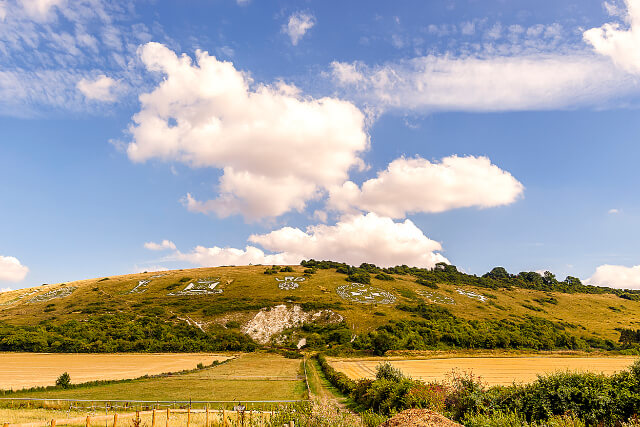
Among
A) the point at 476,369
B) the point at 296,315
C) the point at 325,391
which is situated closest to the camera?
the point at 325,391

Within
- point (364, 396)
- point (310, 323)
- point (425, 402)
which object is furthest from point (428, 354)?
point (425, 402)

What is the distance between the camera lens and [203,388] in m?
46.1

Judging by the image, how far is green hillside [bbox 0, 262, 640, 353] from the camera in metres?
106

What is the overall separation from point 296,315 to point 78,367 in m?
69.8

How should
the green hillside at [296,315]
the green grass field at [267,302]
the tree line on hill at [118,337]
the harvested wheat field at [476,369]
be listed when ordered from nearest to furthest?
the harvested wheat field at [476,369], the tree line on hill at [118,337], the green hillside at [296,315], the green grass field at [267,302]

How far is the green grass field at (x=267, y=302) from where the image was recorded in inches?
5017

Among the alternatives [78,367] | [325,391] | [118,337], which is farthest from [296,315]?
[325,391]

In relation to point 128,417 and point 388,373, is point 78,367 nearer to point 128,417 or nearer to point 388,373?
point 128,417

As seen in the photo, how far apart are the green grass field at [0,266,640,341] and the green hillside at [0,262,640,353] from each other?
51 cm

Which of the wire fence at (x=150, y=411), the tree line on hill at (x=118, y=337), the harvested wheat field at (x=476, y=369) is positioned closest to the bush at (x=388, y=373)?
the wire fence at (x=150, y=411)

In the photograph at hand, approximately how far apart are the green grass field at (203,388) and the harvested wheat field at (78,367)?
742cm

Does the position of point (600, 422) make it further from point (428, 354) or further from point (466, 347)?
point (466, 347)

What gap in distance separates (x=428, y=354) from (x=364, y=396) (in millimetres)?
67014

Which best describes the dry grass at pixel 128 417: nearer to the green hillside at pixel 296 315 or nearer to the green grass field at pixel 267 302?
the green hillside at pixel 296 315
